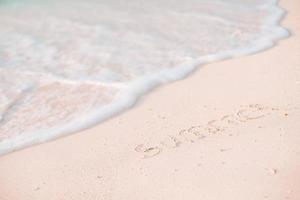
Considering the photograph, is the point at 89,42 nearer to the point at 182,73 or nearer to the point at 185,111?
the point at 182,73

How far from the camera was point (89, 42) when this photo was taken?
4828 mm

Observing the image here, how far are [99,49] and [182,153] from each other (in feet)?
6.91

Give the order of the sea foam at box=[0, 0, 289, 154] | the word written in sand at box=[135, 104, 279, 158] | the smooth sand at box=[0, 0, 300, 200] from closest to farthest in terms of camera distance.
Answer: the smooth sand at box=[0, 0, 300, 200]
the word written in sand at box=[135, 104, 279, 158]
the sea foam at box=[0, 0, 289, 154]

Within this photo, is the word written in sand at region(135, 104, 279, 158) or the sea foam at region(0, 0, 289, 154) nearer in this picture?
the word written in sand at region(135, 104, 279, 158)

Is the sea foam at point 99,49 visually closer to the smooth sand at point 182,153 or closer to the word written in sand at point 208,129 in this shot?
the smooth sand at point 182,153

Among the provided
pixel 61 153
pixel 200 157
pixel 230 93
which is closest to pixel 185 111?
pixel 230 93

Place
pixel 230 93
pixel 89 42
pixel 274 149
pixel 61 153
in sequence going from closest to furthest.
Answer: pixel 274 149 < pixel 61 153 < pixel 230 93 < pixel 89 42

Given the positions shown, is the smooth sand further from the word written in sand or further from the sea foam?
the sea foam

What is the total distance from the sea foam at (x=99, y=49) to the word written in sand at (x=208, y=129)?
53cm

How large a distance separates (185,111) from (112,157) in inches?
27.7

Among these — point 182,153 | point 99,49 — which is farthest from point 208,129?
point 99,49

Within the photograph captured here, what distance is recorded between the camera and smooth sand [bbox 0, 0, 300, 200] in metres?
2.42

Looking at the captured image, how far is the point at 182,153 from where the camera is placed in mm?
2730

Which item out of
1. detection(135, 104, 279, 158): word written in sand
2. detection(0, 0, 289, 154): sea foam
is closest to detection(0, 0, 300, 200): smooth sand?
detection(135, 104, 279, 158): word written in sand
